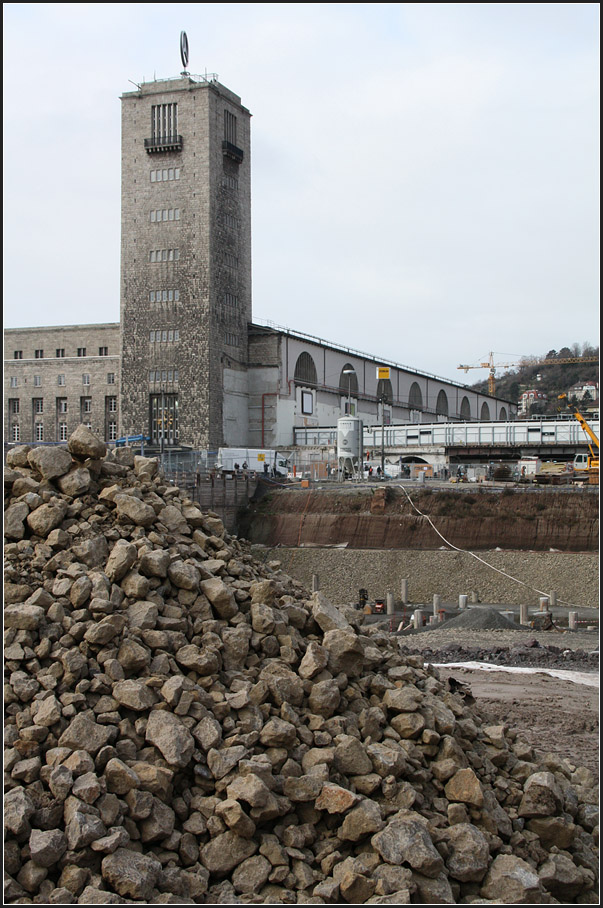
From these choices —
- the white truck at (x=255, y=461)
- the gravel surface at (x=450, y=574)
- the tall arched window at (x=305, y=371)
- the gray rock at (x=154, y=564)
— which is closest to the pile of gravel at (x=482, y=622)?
the gravel surface at (x=450, y=574)

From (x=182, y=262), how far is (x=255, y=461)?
19415 millimetres

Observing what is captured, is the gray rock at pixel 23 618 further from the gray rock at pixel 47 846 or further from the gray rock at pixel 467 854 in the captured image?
the gray rock at pixel 467 854

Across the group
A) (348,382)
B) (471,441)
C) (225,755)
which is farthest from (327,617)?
(348,382)

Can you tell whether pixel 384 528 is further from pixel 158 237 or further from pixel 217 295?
pixel 158 237

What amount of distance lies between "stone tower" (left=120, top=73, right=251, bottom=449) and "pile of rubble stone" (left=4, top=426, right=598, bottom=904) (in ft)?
195

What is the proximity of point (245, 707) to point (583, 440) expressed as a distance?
6554 centimetres

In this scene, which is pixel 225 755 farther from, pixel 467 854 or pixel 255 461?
pixel 255 461

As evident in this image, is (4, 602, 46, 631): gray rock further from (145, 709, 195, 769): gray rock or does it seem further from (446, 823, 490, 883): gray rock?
(446, 823, 490, 883): gray rock

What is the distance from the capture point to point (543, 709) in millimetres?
15773

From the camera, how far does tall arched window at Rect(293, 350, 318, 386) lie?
3052 inches

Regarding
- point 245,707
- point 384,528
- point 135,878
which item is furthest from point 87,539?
point 384,528

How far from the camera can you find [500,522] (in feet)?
152

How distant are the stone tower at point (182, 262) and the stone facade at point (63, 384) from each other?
694 centimetres

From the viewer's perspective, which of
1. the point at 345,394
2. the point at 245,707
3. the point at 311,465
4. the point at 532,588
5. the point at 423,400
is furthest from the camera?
the point at 423,400
